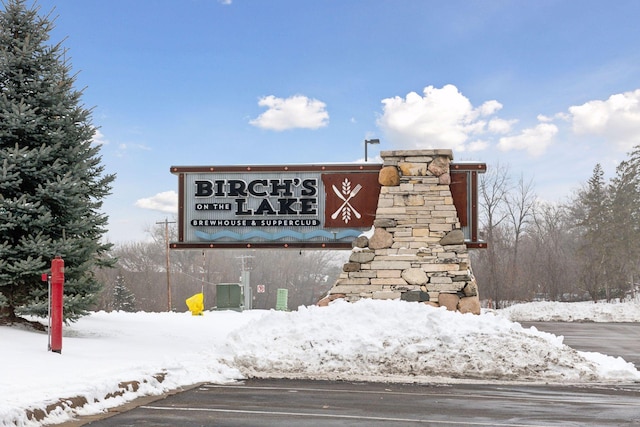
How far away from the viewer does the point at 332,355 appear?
12.3 m

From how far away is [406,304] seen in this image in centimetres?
1411

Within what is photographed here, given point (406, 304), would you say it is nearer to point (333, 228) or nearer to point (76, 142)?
point (333, 228)

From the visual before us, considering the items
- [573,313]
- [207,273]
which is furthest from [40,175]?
[207,273]

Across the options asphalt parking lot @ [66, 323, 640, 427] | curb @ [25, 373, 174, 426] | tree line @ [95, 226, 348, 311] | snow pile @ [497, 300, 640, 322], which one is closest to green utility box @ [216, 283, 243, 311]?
snow pile @ [497, 300, 640, 322]

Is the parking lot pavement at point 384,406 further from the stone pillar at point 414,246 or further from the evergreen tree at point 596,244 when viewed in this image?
the evergreen tree at point 596,244

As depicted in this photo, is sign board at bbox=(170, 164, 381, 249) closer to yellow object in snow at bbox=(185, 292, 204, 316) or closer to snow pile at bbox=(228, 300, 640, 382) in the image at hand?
snow pile at bbox=(228, 300, 640, 382)

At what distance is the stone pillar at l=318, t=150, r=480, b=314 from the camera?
15508mm

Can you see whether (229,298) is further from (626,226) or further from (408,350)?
(626,226)

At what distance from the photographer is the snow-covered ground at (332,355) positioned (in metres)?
10.0

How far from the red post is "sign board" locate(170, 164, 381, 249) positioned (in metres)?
6.04

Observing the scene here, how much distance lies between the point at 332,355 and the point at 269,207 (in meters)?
6.27

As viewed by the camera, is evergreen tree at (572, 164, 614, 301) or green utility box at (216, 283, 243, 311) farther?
evergreen tree at (572, 164, 614, 301)

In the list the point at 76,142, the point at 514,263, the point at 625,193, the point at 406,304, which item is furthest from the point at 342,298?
the point at 625,193

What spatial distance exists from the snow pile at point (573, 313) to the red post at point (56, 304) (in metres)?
27.6
